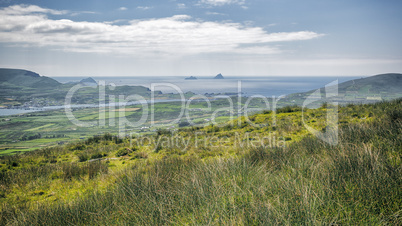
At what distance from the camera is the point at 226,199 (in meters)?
2.65

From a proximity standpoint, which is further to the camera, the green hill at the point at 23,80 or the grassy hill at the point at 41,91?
the green hill at the point at 23,80

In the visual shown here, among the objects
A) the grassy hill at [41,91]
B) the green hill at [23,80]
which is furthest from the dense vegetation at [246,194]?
the green hill at [23,80]

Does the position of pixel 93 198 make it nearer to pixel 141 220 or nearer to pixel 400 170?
pixel 141 220

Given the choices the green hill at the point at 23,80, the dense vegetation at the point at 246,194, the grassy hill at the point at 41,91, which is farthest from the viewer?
the green hill at the point at 23,80

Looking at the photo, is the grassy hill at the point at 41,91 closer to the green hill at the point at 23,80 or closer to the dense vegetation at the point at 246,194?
the green hill at the point at 23,80

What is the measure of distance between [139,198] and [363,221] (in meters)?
2.78

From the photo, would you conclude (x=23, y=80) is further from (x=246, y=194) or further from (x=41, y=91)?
(x=246, y=194)

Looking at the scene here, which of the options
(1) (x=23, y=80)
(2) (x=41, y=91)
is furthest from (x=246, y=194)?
(1) (x=23, y=80)

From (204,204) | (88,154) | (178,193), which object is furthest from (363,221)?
(88,154)

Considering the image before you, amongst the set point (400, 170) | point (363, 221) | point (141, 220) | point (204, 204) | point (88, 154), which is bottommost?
point (88, 154)

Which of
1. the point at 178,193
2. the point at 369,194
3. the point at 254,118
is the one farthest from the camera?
the point at 254,118

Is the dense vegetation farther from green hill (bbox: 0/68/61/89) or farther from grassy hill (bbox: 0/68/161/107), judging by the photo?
green hill (bbox: 0/68/61/89)

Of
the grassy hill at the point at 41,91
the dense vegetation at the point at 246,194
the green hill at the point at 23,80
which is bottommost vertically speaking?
the dense vegetation at the point at 246,194

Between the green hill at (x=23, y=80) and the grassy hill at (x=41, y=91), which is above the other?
the green hill at (x=23, y=80)
